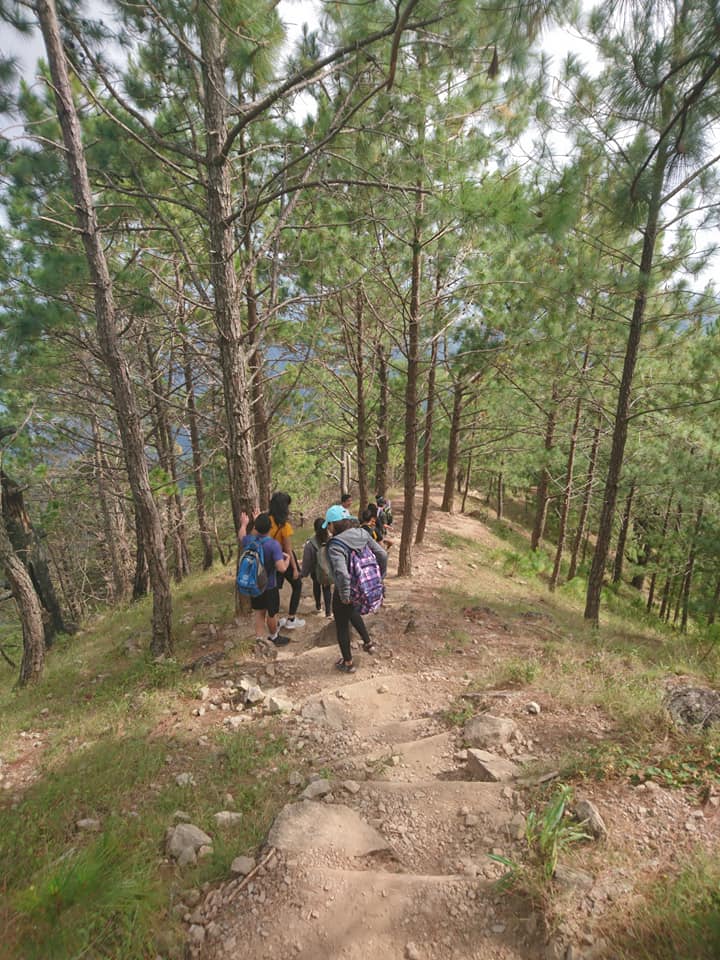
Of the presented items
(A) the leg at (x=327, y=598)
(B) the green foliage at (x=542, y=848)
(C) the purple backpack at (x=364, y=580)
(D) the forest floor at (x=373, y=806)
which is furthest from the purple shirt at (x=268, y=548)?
(B) the green foliage at (x=542, y=848)

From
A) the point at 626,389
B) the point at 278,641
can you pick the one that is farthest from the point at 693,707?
the point at 626,389

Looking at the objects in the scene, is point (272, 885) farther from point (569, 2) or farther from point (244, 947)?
point (569, 2)

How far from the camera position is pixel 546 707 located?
4109 mm

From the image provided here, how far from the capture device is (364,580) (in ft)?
15.9

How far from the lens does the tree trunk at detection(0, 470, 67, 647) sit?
24.7 ft

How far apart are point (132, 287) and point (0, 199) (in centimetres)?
213

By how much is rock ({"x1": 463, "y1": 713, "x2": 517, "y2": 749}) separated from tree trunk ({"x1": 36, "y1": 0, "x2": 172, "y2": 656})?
4149mm

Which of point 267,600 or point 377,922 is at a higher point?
point 267,600

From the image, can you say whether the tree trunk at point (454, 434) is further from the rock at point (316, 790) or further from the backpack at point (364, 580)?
the rock at point (316, 790)

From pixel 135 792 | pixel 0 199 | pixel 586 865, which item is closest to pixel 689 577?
pixel 586 865

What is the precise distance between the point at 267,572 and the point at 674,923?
14.1 feet

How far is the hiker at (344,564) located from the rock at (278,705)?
2.70 ft

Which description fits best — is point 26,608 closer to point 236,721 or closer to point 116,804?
point 236,721

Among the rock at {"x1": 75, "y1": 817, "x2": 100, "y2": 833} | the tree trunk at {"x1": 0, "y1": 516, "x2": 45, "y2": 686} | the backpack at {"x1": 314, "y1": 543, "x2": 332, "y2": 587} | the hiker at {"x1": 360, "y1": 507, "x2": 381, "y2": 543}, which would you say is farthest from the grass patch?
the tree trunk at {"x1": 0, "y1": 516, "x2": 45, "y2": 686}
